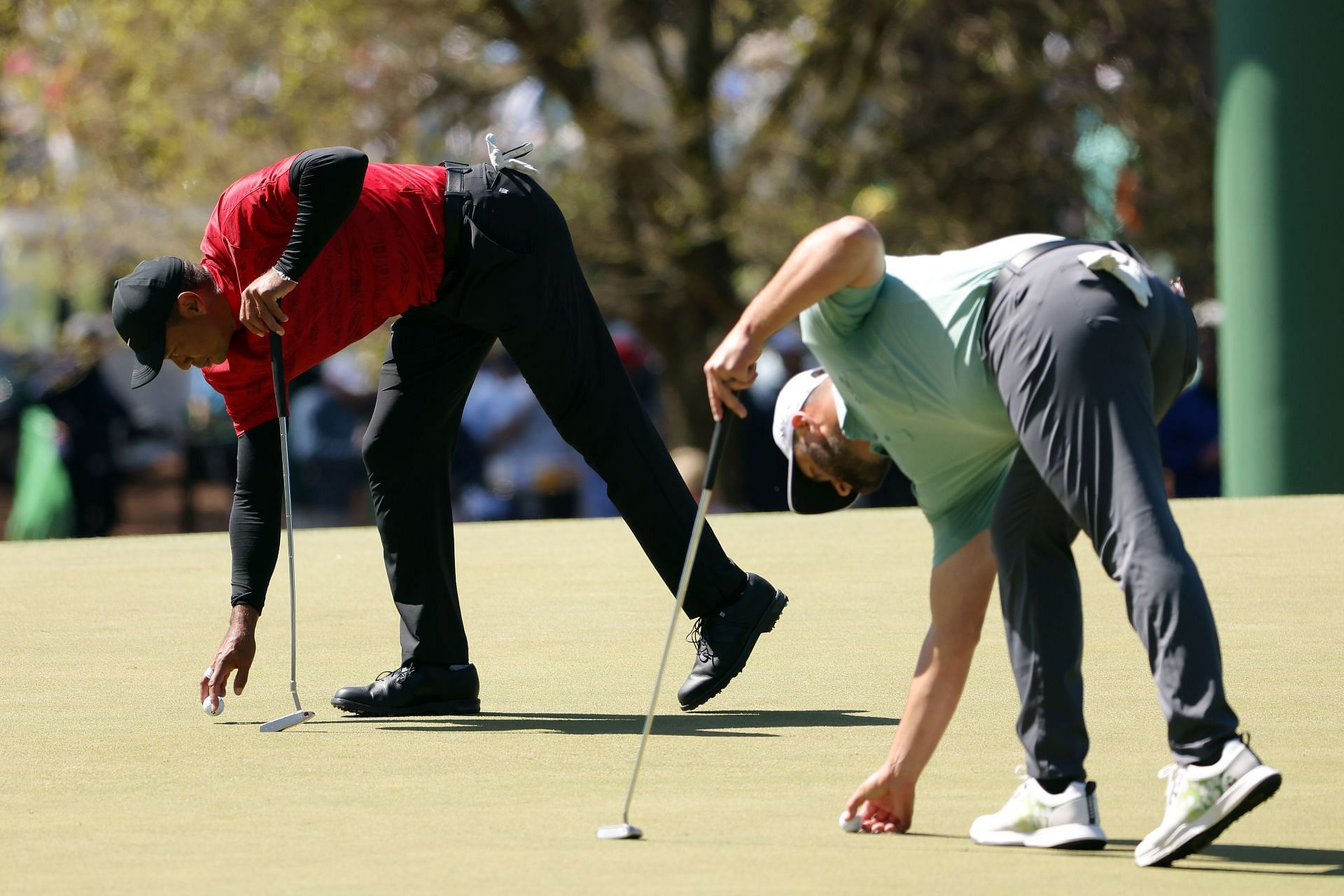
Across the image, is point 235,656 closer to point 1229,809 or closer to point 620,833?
point 620,833

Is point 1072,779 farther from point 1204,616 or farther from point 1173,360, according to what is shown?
point 1173,360

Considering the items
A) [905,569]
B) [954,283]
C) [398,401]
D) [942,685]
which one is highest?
[954,283]

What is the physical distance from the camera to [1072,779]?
4.09 meters

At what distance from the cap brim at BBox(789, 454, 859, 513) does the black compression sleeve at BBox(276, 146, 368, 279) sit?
1.48m

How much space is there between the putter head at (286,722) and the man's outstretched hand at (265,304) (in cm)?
95

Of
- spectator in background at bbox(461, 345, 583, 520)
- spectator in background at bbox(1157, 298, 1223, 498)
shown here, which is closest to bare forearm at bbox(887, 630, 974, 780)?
spectator in background at bbox(1157, 298, 1223, 498)

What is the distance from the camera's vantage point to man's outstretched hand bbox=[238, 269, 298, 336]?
5.27 m

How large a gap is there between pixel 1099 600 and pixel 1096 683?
1475mm

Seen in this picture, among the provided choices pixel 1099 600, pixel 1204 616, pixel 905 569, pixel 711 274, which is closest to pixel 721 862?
pixel 1204 616

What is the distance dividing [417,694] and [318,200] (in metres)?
1.36

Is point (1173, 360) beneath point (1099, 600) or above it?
above

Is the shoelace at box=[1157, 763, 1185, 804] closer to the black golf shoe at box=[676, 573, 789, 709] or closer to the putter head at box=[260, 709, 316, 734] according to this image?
the black golf shoe at box=[676, 573, 789, 709]

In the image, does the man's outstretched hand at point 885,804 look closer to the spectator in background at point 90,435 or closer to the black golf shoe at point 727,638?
the black golf shoe at point 727,638

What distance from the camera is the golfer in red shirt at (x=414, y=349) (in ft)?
17.6
